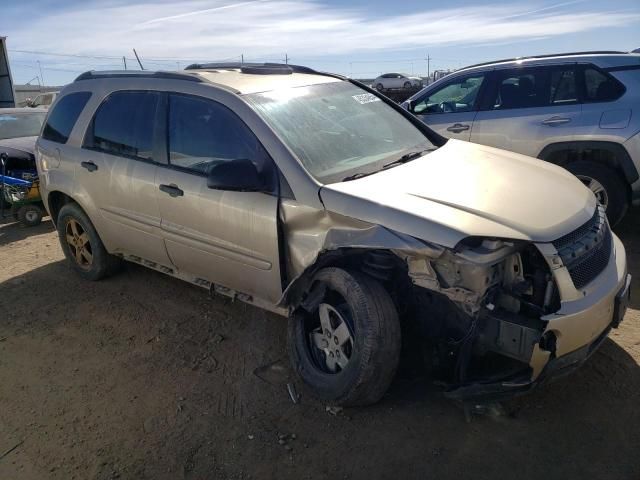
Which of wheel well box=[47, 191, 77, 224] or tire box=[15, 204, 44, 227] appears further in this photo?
tire box=[15, 204, 44, 227]

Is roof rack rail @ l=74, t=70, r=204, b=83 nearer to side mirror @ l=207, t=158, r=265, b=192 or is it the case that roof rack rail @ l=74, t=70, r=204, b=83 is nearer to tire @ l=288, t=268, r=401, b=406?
side mirror @ l=207, t=158, r=265, b=192

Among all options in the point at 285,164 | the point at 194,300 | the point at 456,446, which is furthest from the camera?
the point at 194,300

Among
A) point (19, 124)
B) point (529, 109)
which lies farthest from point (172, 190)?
point (19, 124)

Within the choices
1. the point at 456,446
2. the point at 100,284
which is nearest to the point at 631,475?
the point at 456,446

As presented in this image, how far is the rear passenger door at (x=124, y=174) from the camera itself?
4.03 meters

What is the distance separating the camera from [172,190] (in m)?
3.78

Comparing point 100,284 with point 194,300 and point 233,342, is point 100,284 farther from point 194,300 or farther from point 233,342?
point 233,342

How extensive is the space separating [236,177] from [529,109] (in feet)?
13.3

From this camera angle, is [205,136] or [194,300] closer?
[205,136]

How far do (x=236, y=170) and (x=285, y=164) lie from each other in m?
0.29

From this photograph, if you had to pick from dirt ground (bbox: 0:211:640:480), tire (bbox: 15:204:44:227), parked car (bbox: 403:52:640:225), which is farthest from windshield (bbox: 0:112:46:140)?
parked car (bbox: 403:52:640:225)

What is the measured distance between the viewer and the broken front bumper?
2.61 metres

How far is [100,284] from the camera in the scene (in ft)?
16.6

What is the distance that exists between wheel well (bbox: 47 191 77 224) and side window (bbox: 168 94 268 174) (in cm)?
181
